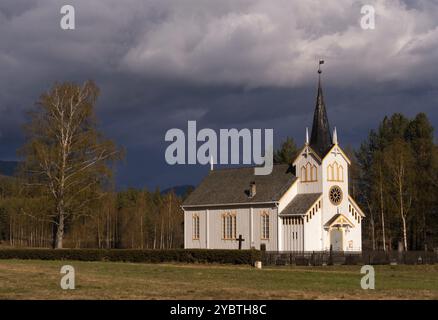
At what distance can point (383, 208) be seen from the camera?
7212 cm

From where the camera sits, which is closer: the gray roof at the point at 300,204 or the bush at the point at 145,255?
the bush at the point at 145,255

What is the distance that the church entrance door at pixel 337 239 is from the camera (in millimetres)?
61656

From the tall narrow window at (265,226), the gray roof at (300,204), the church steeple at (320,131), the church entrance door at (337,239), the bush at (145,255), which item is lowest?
the bush at (145,255)

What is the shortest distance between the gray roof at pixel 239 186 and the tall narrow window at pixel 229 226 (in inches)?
51.5

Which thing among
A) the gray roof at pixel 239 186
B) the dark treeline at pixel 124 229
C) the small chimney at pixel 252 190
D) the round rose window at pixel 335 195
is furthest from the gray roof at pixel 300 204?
the dark treeline at pixel 124 229

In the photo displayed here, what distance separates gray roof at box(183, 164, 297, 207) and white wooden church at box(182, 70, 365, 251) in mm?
100

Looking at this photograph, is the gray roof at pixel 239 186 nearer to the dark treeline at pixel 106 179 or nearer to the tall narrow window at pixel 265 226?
the tall narrow window at pixel 265 226

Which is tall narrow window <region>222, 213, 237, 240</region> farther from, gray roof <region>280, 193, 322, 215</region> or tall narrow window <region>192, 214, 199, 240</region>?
gray roof <region>280, 193, 322, 215</region>

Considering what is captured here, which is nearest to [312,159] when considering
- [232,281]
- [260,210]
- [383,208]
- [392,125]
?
[260,210]

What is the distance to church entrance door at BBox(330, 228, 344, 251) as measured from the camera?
61.7 meters

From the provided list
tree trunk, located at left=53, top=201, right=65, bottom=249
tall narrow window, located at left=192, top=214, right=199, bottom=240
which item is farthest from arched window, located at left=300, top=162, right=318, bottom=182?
tree trunk, located at left=53, top=201, right=65, bottom=249

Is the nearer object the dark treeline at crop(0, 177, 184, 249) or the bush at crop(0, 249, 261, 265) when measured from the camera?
the bush at crop(0, 249, 261, 265)

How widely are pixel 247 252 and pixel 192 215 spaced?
22944 mm

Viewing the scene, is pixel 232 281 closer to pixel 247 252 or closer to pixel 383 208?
pixel 247 252
